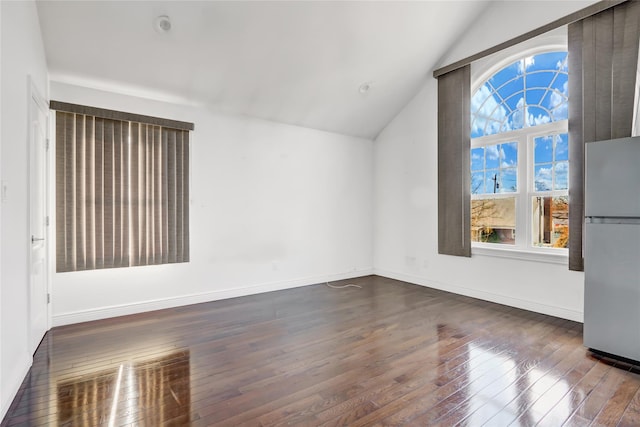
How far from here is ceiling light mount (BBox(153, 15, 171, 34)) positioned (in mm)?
3030

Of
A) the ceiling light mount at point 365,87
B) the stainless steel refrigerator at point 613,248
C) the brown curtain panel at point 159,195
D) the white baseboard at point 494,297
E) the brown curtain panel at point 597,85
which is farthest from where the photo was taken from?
the ceiling light mount at point 365,87

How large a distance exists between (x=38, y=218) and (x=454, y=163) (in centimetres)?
466

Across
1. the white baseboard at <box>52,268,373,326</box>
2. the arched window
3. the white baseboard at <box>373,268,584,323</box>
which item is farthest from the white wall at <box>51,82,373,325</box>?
the arched window

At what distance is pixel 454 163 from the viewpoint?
446 cm

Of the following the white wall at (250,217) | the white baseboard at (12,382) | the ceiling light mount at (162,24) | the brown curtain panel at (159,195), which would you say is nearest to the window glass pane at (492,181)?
the white wall at (250,217)

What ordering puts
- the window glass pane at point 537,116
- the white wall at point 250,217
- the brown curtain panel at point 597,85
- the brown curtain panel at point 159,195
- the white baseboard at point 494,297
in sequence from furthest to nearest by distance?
the window glass pane at point 537,116
the brown curtain panel at point 159,195
the white wall at point 250,217
the white baseboard at point 494,297
the brown curtain panel at point 597,85

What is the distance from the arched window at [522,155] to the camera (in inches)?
145

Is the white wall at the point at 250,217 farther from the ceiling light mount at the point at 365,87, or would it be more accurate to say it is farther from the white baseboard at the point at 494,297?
the ceiling light mount at the point at 365,87

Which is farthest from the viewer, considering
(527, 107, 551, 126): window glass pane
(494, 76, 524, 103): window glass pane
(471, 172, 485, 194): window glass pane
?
(471, 172, 485, 194): window glass pane

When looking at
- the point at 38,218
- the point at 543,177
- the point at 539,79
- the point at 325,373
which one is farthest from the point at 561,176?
the point at 38,218

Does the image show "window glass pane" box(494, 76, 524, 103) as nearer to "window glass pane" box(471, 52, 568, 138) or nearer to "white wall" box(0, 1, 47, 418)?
"window glass pane" box(471, 52, 568, 138)

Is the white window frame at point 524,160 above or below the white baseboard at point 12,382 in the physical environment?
above

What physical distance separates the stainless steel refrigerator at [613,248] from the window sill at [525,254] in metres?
0.91

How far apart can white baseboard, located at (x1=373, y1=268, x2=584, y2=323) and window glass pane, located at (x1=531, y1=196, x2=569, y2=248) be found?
70 cm
